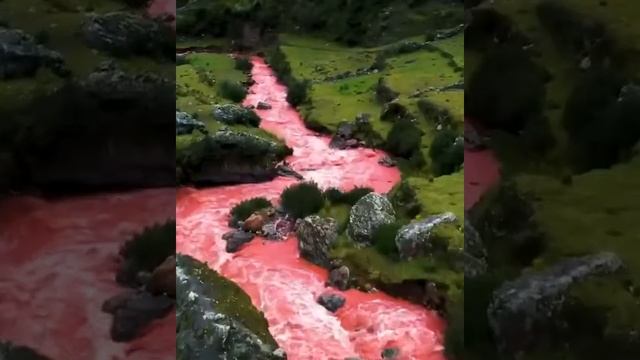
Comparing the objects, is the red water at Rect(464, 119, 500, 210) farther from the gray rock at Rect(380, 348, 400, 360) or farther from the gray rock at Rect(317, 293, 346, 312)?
the gray rock at Rect(380, 348, 400, 360)

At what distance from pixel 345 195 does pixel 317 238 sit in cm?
364

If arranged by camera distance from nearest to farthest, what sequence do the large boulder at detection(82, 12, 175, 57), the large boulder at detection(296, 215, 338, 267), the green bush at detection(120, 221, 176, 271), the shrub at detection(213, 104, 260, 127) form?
the green bush at detection(120, 221, 176, 271)
the large boulder at detection(296, 215, 338, 267)
the large boulder at detection(82, 12, 175, 57)
the shrub at detection(213, 104, 260, 127)

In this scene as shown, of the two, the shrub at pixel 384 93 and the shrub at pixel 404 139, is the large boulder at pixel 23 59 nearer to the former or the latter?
the shrub at pixel 404 139

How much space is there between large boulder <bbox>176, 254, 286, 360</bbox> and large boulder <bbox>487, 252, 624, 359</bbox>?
4.21 m

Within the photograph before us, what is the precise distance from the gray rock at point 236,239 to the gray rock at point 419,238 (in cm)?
473

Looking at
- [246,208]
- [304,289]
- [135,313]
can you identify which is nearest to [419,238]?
[304,289]

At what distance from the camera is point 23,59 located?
84.2ft

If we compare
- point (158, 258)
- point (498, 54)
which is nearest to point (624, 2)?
point (498, 54)

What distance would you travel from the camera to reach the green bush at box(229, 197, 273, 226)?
24656mm

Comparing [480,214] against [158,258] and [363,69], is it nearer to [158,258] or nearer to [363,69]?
[158,258]

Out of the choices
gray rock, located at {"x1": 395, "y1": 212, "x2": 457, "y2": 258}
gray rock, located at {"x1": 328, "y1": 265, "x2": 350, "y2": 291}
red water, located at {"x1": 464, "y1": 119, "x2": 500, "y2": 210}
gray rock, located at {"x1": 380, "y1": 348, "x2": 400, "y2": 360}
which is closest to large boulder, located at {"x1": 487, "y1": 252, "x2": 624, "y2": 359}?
gray rock, located at {"x1": 380, "y1": 348, "x2": 400, "y2": 360}

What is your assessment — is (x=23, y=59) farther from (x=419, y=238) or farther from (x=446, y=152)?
(x=419, y=238)

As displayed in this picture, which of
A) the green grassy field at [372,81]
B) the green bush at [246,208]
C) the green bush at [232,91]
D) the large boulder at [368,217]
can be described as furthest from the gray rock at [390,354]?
the green bush at [232,91]

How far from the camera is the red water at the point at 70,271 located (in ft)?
46.8
